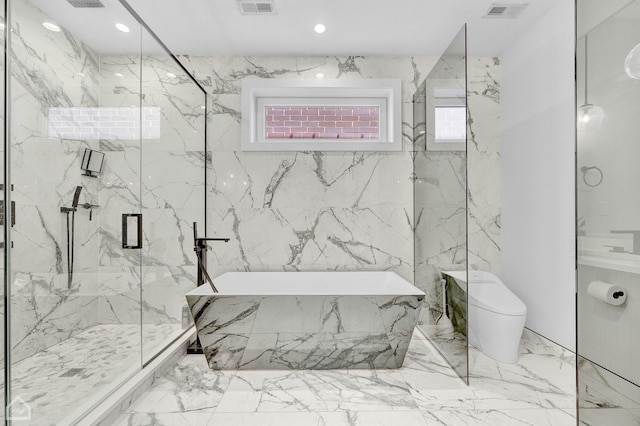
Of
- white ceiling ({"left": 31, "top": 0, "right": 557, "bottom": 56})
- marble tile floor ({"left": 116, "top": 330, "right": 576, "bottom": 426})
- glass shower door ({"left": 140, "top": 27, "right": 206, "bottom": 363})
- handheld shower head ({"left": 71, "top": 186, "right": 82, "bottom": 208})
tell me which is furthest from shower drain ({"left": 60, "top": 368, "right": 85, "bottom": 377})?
white ceiling ({"left": 31, "top": 0, "right": 557, "bottom": 56})

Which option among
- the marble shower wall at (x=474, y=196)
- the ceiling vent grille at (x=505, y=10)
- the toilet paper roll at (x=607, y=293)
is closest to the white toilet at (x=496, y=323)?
the marble shower wall at (x=474, y=196)

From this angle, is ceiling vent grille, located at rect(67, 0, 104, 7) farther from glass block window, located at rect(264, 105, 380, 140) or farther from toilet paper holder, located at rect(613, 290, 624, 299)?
toilet paper holder, located at rect(613, 290, 624, 299)

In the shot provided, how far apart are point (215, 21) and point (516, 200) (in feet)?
9.50

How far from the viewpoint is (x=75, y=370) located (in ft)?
5.42

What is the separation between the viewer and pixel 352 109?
3443 millimetres

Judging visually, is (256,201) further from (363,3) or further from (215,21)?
(363,3)

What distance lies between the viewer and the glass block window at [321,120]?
3.44 metres

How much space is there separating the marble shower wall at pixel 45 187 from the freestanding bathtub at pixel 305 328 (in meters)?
0.69

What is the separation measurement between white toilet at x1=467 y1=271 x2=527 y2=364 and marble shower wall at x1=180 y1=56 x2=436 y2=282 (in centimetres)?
75

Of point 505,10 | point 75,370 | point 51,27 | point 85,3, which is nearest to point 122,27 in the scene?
point 85,3

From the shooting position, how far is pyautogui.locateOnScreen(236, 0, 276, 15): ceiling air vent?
2459 mm

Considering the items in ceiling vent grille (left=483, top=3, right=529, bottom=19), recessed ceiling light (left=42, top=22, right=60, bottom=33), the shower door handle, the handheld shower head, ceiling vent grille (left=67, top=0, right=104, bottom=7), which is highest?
ceiling vent grille (left=483, top=3, right=529, bottom=19)

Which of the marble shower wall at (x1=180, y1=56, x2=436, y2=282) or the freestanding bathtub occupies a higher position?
the marble shower wall at (x1=180, y1=56, x2=436, y2=282)

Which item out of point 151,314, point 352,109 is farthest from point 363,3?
point 151,314
